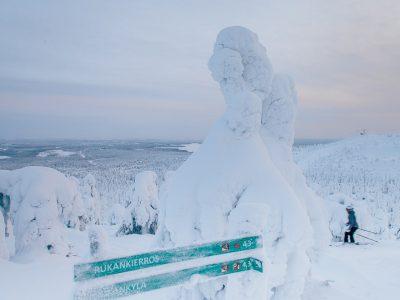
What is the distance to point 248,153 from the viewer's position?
7746mm

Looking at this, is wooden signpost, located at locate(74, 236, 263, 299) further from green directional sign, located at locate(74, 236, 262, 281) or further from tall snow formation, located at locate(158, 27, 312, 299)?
tall snow formation, located at locate(158, 27, 312, 299)

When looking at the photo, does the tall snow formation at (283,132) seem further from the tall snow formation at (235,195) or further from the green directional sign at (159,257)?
the green directional sign at (159,257)

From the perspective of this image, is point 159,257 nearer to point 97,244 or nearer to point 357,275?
point 97,244

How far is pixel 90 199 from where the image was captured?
32625 millimetres

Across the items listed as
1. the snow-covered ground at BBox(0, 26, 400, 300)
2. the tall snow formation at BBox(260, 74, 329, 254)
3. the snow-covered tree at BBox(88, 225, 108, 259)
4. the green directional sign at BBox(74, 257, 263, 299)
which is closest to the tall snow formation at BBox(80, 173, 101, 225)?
the snow-covered ground at BBox(0, 26, 400, 300)

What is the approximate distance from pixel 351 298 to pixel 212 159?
5.62 meters

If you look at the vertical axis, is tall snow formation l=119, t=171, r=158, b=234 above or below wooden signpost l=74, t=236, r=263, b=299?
below

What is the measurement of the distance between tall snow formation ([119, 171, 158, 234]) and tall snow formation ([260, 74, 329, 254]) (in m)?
16.1

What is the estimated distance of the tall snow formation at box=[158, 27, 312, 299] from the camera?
7059 mm

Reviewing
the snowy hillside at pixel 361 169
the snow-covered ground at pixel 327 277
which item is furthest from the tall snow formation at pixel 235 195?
the snowy hillside at pixel 361 169

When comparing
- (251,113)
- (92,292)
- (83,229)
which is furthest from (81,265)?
(83,229)

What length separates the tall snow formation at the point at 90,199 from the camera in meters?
31.7

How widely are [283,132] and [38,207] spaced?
1029cm

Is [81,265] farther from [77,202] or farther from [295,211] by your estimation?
[77,202]
